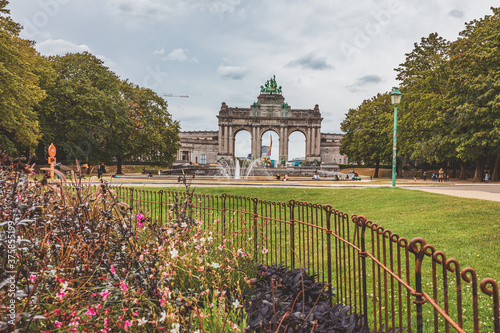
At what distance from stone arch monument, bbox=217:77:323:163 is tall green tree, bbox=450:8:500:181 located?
159 feet

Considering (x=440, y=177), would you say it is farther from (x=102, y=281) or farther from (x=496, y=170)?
(x=102, y=281)

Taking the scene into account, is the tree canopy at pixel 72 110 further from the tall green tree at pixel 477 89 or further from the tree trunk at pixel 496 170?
the tree trunk at pixel 496 170

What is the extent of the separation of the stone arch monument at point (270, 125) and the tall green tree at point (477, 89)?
4832cm

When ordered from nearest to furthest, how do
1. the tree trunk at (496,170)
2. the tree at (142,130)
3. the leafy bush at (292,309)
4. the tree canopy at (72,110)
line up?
the leafy bush at (292,309) < the tree canopy at (72,110) < the tree trunk at (496,170) < the tree at (142,130)

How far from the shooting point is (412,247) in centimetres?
225

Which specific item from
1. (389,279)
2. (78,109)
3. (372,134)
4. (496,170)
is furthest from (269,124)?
(389,279)

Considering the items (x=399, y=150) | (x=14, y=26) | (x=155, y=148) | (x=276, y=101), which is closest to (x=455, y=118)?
(x=399, y=150)

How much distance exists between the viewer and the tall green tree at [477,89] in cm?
2403

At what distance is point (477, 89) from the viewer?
972 inches

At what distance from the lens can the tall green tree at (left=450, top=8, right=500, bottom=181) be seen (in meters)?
24.0

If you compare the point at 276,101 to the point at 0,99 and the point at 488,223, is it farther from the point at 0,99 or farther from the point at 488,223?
the point at 488,223

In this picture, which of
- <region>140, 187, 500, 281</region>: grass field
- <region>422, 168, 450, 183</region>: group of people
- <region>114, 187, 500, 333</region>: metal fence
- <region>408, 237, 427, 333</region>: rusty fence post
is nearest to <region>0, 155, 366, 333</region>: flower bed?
<region>114, 187, 500, 333</region>: metal fence

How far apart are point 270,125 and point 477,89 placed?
5317cm

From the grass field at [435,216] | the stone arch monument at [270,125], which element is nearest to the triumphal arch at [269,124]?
the stone arch monument at [270,125]
